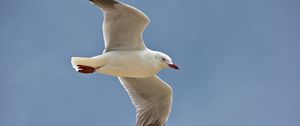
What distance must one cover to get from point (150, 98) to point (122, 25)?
65.5 inches

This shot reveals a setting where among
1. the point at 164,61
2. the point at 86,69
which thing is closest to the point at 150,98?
the point at 164,61

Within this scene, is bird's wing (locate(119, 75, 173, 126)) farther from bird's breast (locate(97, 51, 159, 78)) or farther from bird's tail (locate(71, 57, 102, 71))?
bird's tail (locate(71, 57, 102, 71))

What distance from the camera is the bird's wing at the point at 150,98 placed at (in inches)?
412

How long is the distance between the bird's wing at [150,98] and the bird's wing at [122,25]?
2.92ft

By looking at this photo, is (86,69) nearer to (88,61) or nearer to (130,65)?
(88,61)

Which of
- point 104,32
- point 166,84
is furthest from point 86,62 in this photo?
point 166,84

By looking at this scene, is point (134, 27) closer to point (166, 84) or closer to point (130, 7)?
point (130, 7)

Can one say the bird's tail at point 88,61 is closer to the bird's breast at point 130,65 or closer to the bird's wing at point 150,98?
the bird's breast at point 130,65

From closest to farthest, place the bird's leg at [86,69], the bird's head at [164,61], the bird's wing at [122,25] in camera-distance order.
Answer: the bird's wing at [122,25] < the bird's leg at [86,69] < the bird's head at [164,61]

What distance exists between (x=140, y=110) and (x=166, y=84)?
0.75 metres

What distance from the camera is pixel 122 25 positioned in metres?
9.58

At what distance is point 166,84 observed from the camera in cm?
1036

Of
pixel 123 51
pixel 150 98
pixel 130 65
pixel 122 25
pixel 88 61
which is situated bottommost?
pixel 150 98

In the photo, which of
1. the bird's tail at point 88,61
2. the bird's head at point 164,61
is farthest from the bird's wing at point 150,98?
the bird's tail at point 88,61
